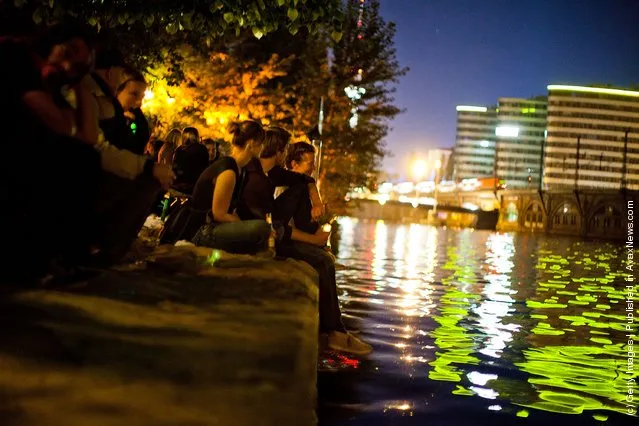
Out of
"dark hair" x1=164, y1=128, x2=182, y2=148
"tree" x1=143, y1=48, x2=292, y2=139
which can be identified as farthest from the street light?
"dark hair" x1=164, y1=128, x2=182, y2=148

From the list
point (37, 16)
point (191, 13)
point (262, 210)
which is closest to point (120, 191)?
point (262, 210)

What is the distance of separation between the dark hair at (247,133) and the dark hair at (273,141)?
446 millimetres

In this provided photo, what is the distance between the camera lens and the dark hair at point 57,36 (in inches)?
155

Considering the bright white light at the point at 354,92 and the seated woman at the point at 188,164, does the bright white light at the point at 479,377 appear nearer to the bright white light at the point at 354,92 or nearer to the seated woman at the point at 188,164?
the seated woman at the point at 188,164

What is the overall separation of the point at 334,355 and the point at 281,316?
9.78ft

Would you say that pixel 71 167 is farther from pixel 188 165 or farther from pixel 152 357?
pixel 188 165

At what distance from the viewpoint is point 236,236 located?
620cm

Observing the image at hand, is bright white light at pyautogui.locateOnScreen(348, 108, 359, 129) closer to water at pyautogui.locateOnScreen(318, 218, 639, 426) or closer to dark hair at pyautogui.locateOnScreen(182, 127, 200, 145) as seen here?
water at pyautogui.locateOnScreen(318, 218, 639, 426)

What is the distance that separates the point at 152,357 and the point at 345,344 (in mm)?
4284

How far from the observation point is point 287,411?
2.53 m

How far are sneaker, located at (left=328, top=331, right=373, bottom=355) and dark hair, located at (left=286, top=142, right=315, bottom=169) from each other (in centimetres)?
179

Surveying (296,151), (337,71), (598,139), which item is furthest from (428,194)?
(296,151)

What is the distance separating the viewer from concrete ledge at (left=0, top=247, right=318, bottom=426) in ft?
7.49

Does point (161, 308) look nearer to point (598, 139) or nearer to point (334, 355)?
point (334, 355)
